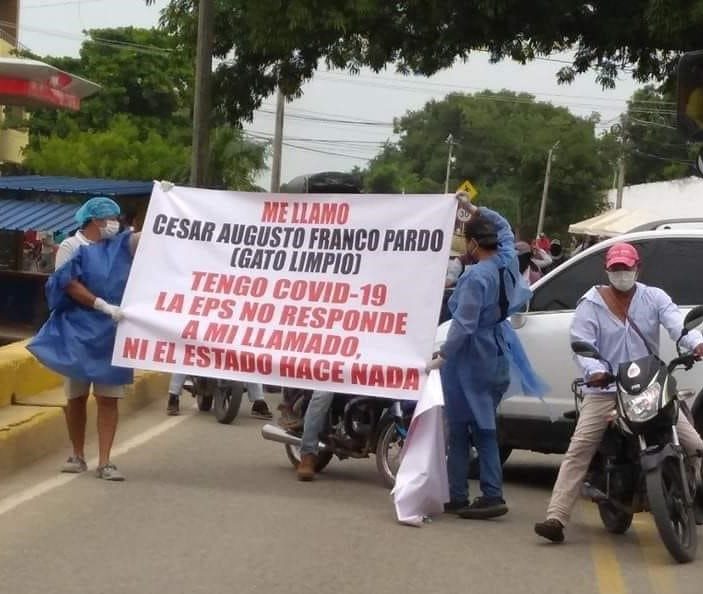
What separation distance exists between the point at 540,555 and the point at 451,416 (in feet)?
4.55

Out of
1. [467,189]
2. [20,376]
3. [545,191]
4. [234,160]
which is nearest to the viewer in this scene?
[20,376]

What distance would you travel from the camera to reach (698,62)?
832 cm

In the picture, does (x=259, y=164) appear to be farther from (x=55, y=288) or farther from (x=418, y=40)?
(x=55, y=288)

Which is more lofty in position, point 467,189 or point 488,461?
point 467,189

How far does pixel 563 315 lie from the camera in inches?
445

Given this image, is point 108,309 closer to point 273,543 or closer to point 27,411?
point 27,411

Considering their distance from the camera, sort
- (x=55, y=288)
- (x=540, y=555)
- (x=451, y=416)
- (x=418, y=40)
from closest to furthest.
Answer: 1. (x=540, y=555)
2. (x=451, y=416)
3. (x=55, y=288)
4. (x=418, y=40)

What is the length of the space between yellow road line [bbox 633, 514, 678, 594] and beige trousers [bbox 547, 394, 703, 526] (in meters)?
0.54

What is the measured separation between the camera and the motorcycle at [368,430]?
34.5 feet

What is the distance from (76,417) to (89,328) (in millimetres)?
623

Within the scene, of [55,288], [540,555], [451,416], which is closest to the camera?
[540,555]

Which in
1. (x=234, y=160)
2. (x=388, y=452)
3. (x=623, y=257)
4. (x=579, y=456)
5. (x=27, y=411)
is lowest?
(x=234, y=160)

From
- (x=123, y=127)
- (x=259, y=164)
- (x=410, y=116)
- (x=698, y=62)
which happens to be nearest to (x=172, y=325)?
(x=698, y=62)

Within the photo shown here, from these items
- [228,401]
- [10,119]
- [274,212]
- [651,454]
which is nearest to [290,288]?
[274,212]
